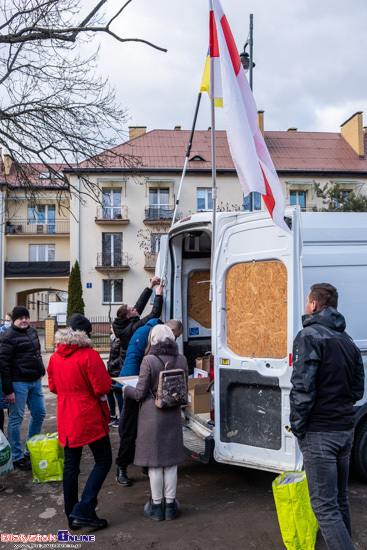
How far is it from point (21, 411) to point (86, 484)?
6.15ft

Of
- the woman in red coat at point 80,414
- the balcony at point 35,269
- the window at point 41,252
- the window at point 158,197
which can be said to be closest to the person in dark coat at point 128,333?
the woman in red coat at point 80,414

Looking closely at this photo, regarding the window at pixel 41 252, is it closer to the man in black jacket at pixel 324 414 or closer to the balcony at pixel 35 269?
the balcony at pixel 35 269

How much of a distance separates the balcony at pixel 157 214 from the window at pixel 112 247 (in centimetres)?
221

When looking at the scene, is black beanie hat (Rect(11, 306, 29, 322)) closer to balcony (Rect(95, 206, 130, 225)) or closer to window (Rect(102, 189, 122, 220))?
balcony (Rect(95, 206, 130, 225))

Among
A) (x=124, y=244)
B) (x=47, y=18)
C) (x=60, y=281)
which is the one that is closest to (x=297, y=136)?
(x=124, y=244)

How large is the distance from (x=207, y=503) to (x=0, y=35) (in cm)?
660

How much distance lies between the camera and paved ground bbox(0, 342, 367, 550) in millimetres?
3848

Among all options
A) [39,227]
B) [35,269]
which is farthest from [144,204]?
[35,269]

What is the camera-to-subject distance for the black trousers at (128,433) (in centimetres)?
506

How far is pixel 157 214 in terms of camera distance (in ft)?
102

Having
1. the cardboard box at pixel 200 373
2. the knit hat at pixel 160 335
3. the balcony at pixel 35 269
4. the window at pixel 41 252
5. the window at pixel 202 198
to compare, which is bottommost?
the cardboard box at pixel 200 373

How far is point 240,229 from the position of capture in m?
4.68

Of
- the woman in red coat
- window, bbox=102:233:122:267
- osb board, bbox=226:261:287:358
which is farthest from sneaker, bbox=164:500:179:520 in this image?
window, bbox=102:233:122:267

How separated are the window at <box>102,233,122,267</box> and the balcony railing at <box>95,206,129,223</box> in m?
1.03
